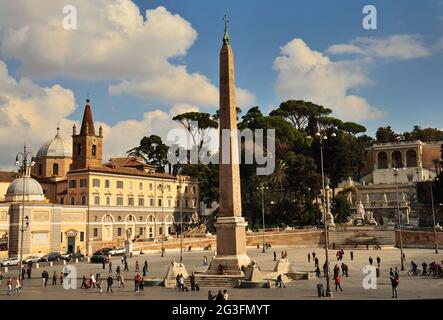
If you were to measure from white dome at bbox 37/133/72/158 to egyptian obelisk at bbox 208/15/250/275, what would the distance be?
46.2 meters

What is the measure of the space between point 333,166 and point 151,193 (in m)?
27.2

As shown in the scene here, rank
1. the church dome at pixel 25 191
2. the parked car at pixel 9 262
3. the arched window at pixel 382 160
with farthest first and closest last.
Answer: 1. the arched window at pixel 382 160
2. the church dome at pixel 25 191
3. the parked car at pixel 9 262

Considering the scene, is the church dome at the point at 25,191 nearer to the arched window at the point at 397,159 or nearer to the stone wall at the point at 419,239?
the stone wall at the point at 419,239

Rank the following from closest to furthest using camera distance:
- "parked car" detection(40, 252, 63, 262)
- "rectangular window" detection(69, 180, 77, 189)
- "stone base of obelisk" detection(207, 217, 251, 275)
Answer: "stone base of obelisk" detection(207, 217, 251, 275)
"parked car" detection(40, 252, 63, 262)
"rectangular window" detection(69, 180, 77, 189)

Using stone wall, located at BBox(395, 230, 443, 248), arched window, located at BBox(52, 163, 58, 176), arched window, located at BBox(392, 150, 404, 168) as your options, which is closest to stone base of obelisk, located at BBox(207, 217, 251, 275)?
stone wall, located at BBox(395, 230, 443, 248)

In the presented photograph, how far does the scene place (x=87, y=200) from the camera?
56969mm

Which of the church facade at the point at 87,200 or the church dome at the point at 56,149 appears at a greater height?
the church dome at the point at 56,149

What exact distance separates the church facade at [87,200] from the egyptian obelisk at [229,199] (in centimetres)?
1827

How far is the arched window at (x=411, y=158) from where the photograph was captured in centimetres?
9531

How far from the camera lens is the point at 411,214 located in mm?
75625

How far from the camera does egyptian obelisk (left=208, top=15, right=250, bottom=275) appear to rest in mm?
26078

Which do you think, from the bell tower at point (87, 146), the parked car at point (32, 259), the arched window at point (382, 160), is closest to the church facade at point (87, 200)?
the bell tower at point (87, 146)

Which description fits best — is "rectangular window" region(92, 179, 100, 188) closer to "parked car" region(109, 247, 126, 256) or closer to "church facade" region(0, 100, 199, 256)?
"church facade" region(0, 100, 199, 256)

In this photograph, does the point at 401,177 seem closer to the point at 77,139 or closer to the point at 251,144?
the point at 251,144
